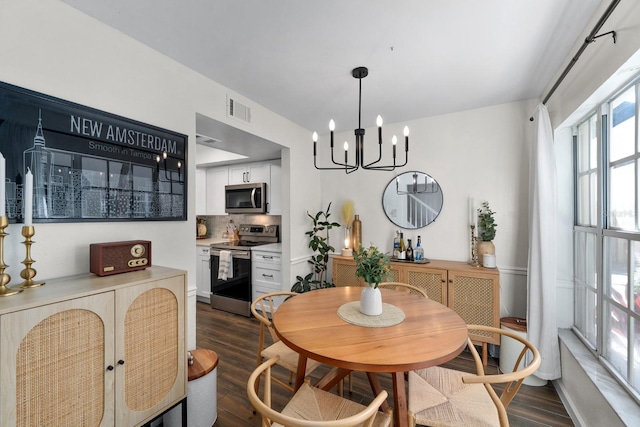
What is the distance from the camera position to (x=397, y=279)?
2938 millimetres

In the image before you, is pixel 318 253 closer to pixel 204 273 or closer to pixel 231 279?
pixel 231 279

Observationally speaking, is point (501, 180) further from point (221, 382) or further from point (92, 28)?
point (92, 28)

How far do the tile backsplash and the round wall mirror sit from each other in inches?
74.7

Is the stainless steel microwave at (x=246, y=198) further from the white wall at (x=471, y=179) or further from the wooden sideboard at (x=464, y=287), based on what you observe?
the wooden sideboard at (x=464, y=287)

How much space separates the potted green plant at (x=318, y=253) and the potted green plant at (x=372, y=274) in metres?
1.84

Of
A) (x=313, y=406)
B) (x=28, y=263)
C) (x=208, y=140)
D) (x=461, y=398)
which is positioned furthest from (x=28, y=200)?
(x=461, y=398)

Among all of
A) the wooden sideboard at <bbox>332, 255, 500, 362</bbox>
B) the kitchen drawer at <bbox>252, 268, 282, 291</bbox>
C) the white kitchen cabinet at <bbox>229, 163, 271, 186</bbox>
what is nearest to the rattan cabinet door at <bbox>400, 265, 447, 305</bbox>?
the wooden sideboard at <bbox>332, 255, 500, 362</bbox>

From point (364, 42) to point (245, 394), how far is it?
274 centimetres

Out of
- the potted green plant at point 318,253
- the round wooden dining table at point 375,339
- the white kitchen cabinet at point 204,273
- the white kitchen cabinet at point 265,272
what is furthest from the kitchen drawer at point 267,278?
the round wooden dining table at point 375,339

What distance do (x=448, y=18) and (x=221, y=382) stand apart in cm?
309

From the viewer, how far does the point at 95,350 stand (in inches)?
47.4

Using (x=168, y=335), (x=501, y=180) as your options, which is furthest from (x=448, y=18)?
(x=168, y=335)

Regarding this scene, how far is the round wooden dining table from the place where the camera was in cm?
111

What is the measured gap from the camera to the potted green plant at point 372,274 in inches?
60.2
